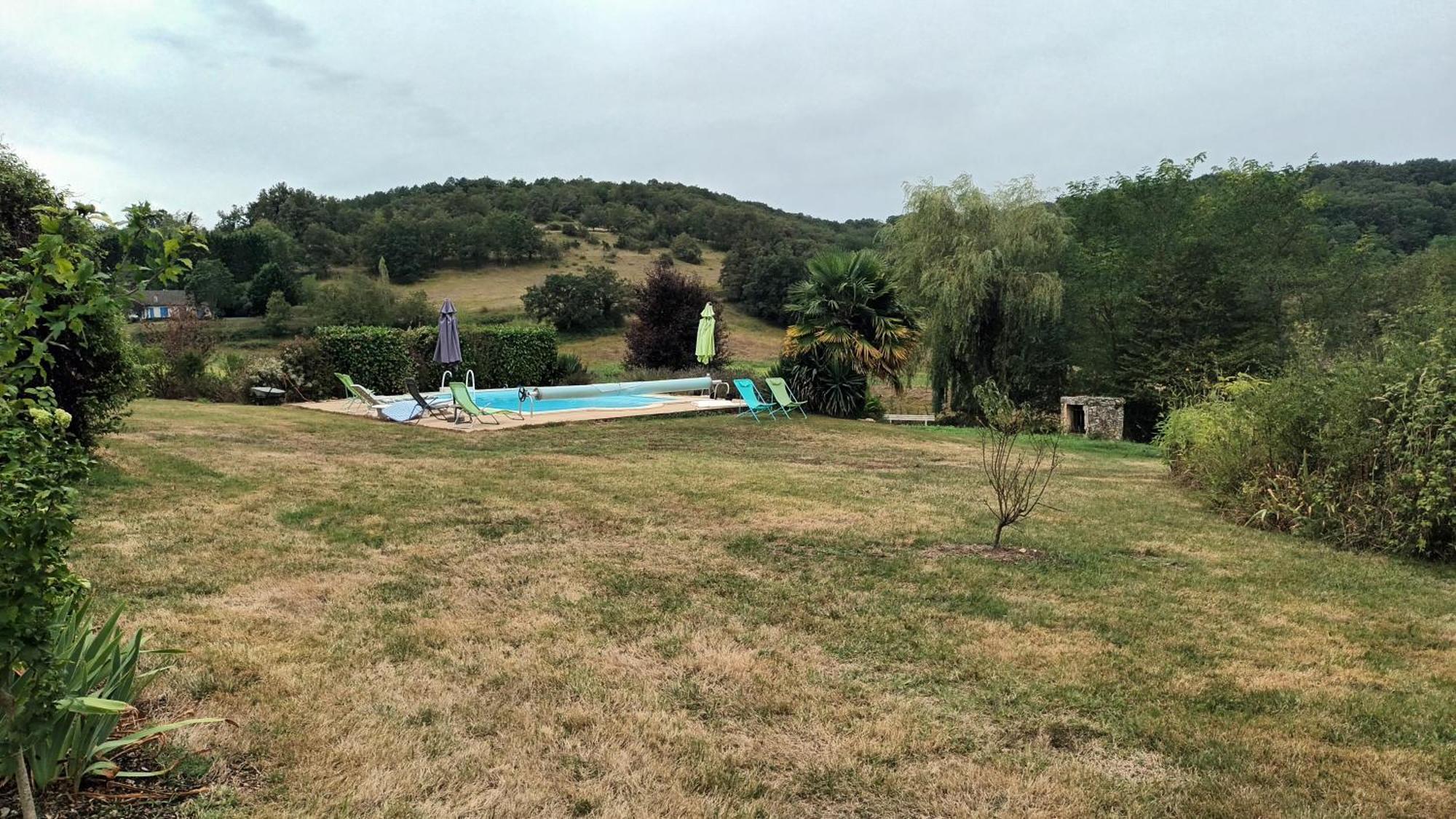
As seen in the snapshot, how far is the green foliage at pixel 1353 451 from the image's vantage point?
5078mm

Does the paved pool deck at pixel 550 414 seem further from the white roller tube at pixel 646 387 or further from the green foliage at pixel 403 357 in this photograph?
the white roller tube at pixel 646 387

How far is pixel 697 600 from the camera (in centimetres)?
378

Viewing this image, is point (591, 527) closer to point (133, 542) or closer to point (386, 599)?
point (386, 599)

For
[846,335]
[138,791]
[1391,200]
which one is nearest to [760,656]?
[138,791]

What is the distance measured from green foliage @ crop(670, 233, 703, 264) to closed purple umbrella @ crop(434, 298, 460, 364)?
1528 inches

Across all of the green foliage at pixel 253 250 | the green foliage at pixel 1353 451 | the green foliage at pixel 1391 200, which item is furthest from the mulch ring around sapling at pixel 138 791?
the green foliage at pixel 253 250

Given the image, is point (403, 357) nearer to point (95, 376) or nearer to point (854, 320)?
point (854, 320)

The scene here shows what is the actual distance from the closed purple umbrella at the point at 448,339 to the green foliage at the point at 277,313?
987 inches

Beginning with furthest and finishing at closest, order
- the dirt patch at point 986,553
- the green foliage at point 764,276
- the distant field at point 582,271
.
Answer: the green foliage at point 764,276 < the distant field at point 582,271 < the dirt patch at point 986,553

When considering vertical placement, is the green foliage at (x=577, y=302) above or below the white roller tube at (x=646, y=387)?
above

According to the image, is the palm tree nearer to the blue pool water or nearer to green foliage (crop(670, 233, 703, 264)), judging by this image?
the blue pool water

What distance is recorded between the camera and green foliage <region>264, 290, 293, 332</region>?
35.3 metres

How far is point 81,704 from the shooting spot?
1796 mm

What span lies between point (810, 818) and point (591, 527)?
348cm
